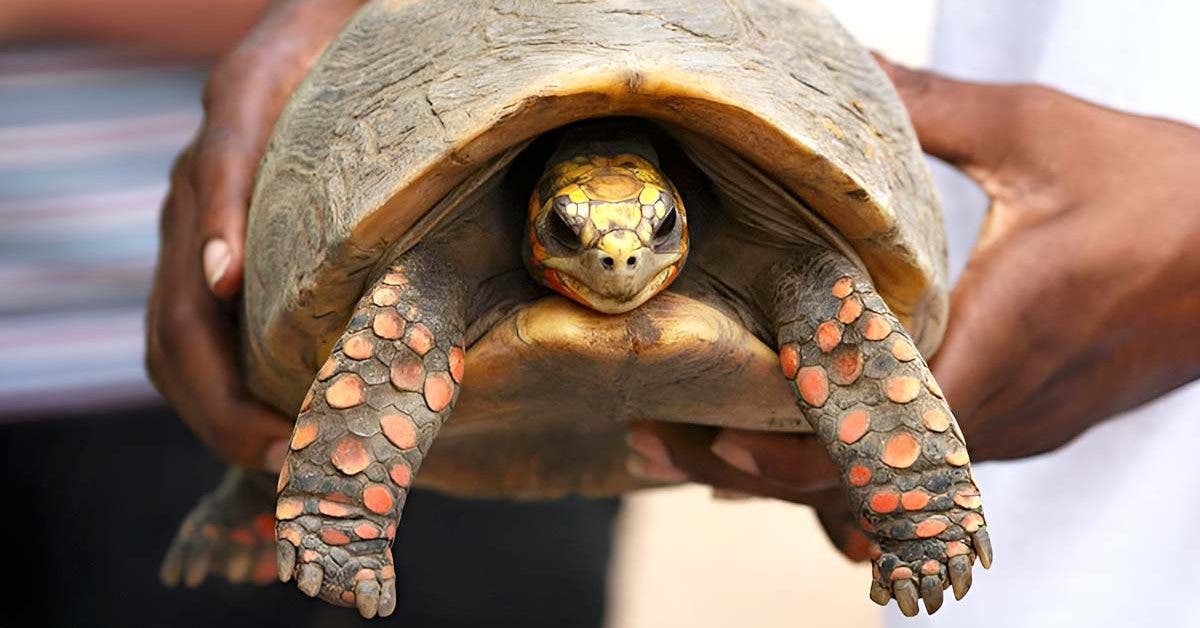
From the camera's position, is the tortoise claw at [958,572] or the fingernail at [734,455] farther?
the fingernail at [734,455]

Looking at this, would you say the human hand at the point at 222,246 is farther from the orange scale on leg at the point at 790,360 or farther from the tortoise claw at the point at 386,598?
the orange scale on leg at the point at 790,360

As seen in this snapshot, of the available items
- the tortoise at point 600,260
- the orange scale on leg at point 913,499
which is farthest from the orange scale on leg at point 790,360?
the orange scale on leg at point 913,499

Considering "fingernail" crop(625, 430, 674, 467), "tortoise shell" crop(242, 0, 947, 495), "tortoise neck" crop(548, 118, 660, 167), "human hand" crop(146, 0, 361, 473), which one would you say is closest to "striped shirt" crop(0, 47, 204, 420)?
"human hand" crop(146, 0, 361, 473)

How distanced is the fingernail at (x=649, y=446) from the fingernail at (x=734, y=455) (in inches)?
1.7

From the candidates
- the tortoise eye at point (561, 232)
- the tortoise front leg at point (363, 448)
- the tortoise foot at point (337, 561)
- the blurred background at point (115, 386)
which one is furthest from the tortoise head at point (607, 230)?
the blurred background at point (115, 386)

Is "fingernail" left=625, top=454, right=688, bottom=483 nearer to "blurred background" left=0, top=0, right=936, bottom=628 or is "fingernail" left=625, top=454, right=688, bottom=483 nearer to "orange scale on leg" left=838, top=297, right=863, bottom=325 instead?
"orange scale on leg" left=838, top=297, right=863, bottom=325

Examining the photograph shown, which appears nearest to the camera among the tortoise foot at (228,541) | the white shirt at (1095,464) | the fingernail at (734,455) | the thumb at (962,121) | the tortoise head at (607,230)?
the tortoise head at (607,230)

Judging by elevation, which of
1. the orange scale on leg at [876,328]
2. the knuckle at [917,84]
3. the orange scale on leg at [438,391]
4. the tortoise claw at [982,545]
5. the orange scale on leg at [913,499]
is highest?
the orange scale on leg at [876,328]

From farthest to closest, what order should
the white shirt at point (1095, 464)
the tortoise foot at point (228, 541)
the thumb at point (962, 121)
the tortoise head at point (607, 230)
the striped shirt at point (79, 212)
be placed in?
the striped shirt at point (79, 212) → the tortoise foot at point (228, 541) → the white shirt at point (1095, 464) → the thumb at point (962, 121) → the tortoise head at point (607, 230)

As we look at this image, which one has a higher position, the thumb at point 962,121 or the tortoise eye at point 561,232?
the tortoise eye at point 561,232

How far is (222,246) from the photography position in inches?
41.2

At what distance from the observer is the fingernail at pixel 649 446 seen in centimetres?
100

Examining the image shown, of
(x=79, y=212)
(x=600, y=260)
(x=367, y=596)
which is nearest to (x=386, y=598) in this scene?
(x=367, y=596)

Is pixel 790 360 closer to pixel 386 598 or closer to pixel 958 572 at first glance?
pixel 958 572
